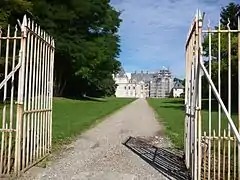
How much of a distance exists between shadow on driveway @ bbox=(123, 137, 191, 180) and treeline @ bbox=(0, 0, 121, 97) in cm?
2703

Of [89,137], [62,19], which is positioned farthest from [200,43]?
[62,19]

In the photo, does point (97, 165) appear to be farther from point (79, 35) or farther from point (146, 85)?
point (146, 85)

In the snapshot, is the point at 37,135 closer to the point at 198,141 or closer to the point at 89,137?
the point at 198,141

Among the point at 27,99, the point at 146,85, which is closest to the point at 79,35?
the point at 27,99

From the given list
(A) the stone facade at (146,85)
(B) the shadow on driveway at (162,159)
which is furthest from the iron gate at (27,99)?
(A) the stone facade at (146,85)

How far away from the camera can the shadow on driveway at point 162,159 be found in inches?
337

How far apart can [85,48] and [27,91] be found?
41.3 metres

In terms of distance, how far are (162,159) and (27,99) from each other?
3956 mm

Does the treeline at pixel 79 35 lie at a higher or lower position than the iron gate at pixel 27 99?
higher

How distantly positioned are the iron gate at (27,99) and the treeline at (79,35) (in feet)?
92.5

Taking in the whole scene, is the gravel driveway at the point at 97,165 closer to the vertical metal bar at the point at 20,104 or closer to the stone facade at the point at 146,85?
the vertical metal bar at the point at 20,104

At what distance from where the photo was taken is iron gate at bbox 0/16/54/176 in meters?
8.09

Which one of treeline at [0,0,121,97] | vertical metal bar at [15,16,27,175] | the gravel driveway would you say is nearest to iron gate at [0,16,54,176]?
vertical metal bar at [15,16,27,175]

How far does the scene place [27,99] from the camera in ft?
28.1
